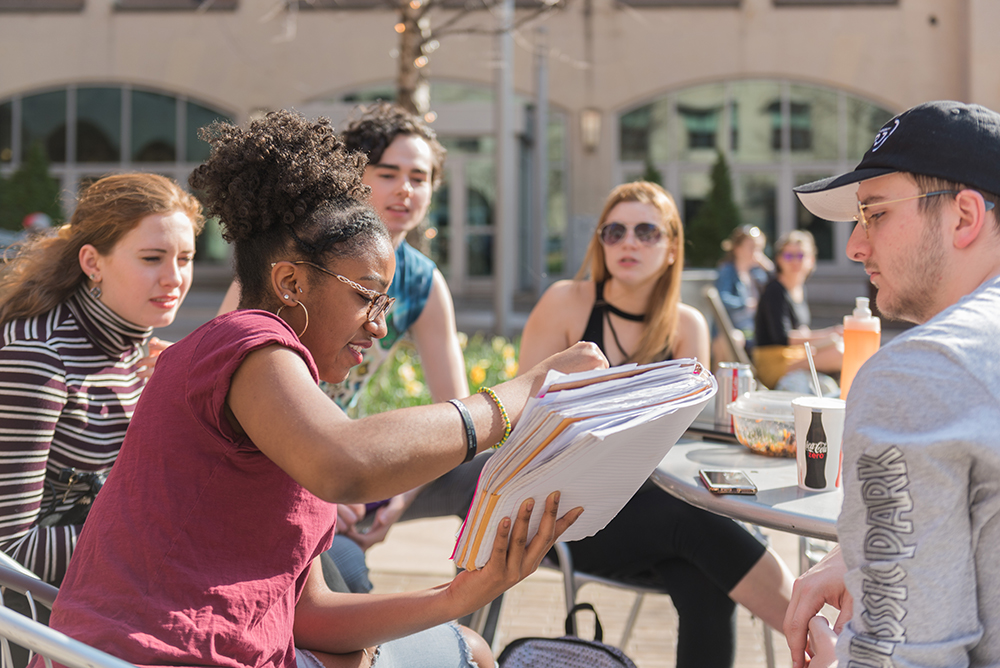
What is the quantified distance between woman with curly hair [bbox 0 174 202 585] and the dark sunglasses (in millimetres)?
1454

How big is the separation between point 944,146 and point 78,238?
1944 millimetres

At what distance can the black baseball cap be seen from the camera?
1.20 meters

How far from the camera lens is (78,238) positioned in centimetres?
213

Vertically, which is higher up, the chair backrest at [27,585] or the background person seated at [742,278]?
the background person seated at [742,278]

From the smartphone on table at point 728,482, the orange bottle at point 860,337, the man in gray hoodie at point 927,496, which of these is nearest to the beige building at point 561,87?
the orange bottle at point 860,337

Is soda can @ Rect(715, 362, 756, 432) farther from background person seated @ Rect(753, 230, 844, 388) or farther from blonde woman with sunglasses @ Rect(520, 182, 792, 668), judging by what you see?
background person seated @ Rect(753, 230, 844, 388)

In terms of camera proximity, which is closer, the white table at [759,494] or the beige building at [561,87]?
the white table at [759,494]

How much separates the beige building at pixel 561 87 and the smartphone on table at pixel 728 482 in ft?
50.6

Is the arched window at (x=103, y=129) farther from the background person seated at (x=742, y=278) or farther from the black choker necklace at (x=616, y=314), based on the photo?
the black choker necklace at (x=616, y=314)

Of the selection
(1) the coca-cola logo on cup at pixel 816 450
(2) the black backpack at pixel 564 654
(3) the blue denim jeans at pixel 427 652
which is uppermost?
(1) the coca-cola logo on cup at pixel 816 450

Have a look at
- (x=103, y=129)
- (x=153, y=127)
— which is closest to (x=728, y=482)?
(x=153, y=127)

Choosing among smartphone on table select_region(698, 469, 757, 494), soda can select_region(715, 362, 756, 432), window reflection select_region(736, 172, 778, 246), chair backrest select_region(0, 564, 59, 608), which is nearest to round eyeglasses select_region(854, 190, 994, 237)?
smartphone on table select_region(698, 469, 757, 494)

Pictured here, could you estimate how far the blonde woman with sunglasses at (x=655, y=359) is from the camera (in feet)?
7.28

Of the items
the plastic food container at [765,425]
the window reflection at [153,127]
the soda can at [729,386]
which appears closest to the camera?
the plastic food container at [765,425]
